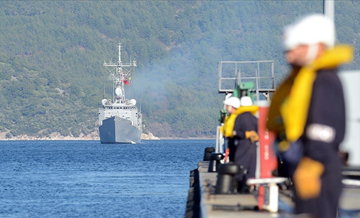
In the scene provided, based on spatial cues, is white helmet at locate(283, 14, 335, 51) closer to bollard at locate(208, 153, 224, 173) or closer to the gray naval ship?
bollard at locate(208, 153, 224, 173)

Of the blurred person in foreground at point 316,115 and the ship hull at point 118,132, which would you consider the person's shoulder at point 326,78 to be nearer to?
the blurred person in foreground at point 316,115

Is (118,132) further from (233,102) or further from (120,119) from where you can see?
(233,102)

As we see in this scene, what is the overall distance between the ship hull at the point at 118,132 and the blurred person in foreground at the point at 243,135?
5280 inches

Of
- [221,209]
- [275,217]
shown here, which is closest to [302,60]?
[275,217]

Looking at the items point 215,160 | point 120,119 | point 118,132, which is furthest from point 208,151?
point 118,132

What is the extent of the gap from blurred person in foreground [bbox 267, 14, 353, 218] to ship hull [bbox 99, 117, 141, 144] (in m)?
Answer: 143

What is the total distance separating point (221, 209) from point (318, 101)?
6.97 metres

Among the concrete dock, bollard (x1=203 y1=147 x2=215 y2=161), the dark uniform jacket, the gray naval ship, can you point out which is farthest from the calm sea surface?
the gray naval ship

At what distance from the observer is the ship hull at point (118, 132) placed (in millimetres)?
149750

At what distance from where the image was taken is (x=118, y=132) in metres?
153

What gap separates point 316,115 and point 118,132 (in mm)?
148223

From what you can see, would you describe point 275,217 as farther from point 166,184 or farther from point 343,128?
point 166,184

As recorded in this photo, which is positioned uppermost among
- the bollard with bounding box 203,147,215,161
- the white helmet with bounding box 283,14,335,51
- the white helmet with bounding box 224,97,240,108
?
the white helmet with bounding box 283,14,335,51

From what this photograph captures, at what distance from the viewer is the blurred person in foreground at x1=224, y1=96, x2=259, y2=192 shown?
42.4 ft
